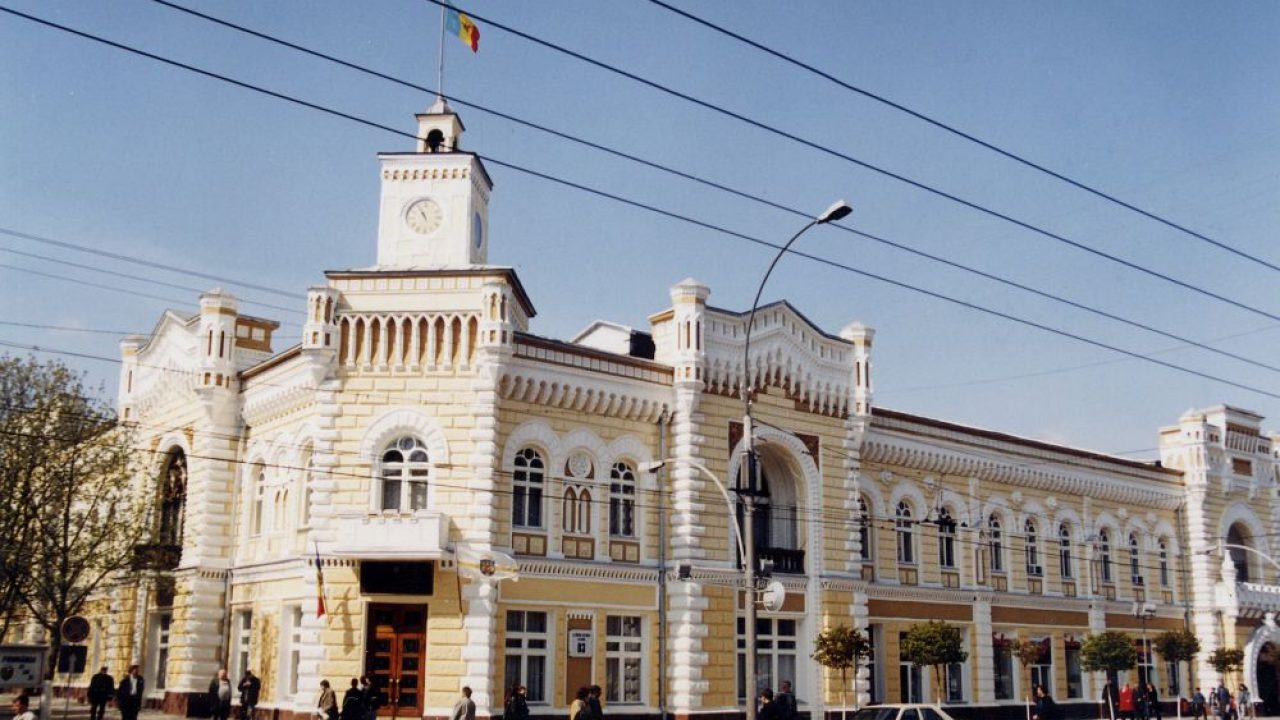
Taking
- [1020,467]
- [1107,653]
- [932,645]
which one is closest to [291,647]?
[932,645]

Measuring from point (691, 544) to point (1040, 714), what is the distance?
34.1 feet

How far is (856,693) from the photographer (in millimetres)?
38375

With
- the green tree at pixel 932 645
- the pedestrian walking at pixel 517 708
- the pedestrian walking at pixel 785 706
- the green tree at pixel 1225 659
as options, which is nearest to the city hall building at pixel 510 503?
the green tree at pixel 932 645

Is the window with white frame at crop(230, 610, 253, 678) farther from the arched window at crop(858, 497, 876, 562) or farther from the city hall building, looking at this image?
the arched window at crop(858, 497, 876, 562)

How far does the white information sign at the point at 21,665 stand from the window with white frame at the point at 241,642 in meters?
11.0

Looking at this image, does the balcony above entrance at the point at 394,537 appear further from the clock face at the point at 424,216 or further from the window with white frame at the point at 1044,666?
the window with white frame at the point at 1044,666

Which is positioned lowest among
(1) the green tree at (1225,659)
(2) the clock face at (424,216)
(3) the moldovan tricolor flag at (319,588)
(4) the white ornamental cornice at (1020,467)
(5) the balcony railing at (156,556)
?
(1) the green tree at (1225,659)

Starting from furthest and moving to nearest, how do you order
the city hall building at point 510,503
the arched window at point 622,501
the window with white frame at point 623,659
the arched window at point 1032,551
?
the arched window at point 1032,551, the arched window at point 622,501, the window with white frame at point 623,659, the city hall building at point 510,503

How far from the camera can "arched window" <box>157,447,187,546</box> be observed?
40031 mm

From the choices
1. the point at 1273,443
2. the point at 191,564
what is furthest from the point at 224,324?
the point at 1273,443

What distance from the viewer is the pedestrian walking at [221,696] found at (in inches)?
1314

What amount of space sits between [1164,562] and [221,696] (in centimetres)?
3867

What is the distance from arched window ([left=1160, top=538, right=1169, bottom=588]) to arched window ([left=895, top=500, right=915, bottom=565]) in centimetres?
1536

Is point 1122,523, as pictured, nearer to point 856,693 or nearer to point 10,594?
point 856,693
